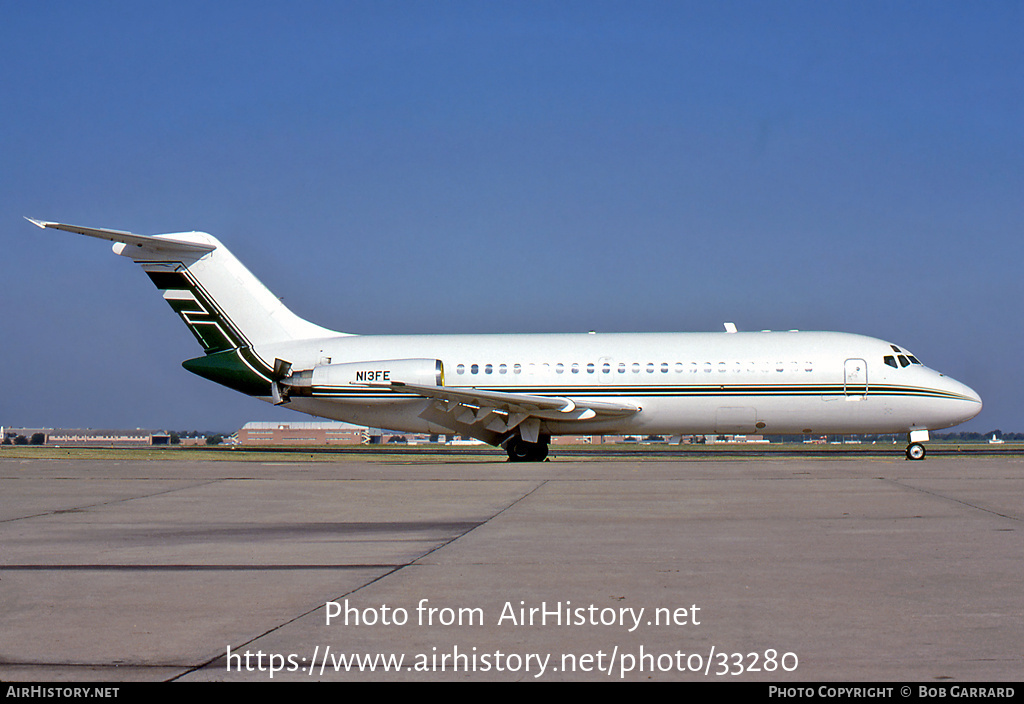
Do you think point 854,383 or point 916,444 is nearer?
point 854,383

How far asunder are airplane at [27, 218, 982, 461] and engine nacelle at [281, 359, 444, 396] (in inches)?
1.5

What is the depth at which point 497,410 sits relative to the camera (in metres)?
27.4

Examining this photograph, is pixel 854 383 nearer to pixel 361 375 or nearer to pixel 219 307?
pixel 361 375

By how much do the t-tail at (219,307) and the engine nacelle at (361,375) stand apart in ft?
3.59

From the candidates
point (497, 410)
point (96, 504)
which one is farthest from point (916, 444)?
point (96, 504)

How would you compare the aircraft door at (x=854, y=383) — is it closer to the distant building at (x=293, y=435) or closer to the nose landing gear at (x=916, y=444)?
the nose landing gear at (x=916, y=444)

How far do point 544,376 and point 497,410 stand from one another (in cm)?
181

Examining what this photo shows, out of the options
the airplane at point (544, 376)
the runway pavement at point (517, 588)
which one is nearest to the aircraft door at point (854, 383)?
the airplane at point (544, 376)

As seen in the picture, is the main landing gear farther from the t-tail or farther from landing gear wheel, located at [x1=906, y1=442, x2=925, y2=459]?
landing gear wheel, located at [x1=906, y1=442, x2=925, y2=459]

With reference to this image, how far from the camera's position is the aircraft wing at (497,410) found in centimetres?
2622

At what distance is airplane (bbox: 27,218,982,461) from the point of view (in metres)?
27.0

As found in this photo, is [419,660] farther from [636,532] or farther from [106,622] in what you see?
[636,532]

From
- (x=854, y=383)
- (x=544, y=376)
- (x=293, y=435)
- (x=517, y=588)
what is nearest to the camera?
(x=517, y=588)

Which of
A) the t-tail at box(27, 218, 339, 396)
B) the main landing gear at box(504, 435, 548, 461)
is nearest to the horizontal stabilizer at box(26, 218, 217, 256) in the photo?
the t-tail at box(27, 218, 339, 396)
